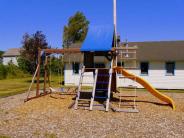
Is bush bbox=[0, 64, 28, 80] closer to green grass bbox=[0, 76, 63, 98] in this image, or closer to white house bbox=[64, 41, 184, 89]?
green grass bbox=[0, 76, 63, 98]

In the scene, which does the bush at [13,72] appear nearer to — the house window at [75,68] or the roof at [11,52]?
the house window at [75,68]

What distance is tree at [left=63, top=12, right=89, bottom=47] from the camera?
214 ft

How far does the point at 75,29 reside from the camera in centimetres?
6550

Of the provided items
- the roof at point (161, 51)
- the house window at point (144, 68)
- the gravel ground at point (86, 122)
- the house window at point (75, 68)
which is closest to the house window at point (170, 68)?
the roof at point (161, 51)

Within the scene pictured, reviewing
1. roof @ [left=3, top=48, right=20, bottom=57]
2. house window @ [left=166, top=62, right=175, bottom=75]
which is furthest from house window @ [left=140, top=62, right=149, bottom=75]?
roof @ [left=3, top=48, right=20, bottom=57]

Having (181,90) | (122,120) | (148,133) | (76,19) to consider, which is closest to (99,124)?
(122,120)

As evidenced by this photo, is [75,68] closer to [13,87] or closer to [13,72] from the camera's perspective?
[13,87]

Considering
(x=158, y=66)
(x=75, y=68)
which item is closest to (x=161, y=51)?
(x=158, y=66)

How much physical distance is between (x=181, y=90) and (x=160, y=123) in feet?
56.5

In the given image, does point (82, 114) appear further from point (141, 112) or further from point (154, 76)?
point (154, 76)

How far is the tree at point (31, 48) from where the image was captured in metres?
36.1

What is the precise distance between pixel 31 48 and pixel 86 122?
26586 millimetres

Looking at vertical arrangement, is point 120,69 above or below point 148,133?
above

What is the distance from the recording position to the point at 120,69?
15.6 metres
